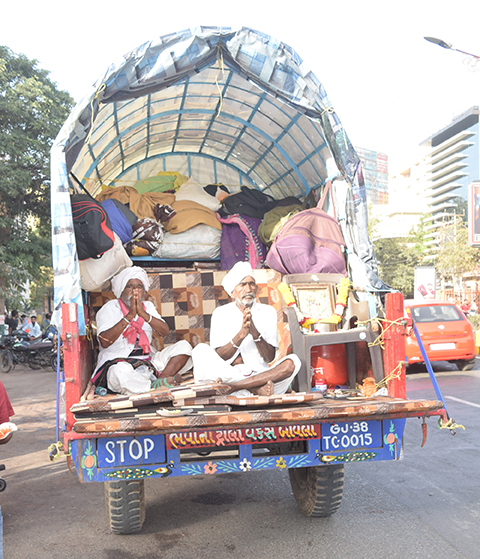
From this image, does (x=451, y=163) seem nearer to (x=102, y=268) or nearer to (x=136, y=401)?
(x=102, y=268)

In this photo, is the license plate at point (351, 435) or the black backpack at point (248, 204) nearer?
Result: the license plate at point (351, 435)

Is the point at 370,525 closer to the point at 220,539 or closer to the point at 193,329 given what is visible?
the point at 220,539

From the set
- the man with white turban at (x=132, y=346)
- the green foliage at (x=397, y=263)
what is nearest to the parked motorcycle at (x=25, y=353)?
the man with white turban at (x=132, y=346)

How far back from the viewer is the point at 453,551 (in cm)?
354

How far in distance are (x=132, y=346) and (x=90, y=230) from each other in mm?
1132

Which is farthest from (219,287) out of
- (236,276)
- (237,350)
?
(237,350)

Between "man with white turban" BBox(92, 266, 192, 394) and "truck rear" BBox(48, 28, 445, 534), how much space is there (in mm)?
177

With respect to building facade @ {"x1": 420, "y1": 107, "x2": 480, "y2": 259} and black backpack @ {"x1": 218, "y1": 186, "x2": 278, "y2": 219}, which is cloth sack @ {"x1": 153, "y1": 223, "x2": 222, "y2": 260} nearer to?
black backpack @ {"x1": 218, "y1": 186, "x2": 278, "y2": 219}

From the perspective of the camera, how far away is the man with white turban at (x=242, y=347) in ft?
14.1

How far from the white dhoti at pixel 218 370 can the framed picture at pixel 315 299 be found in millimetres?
986

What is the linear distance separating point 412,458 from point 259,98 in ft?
13.7

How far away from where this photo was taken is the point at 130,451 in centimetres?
331

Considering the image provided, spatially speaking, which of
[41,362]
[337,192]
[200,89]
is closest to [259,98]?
[200,89]

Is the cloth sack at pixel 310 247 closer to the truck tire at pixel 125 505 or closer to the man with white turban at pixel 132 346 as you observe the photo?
the man with white turban at pixel 132 346
